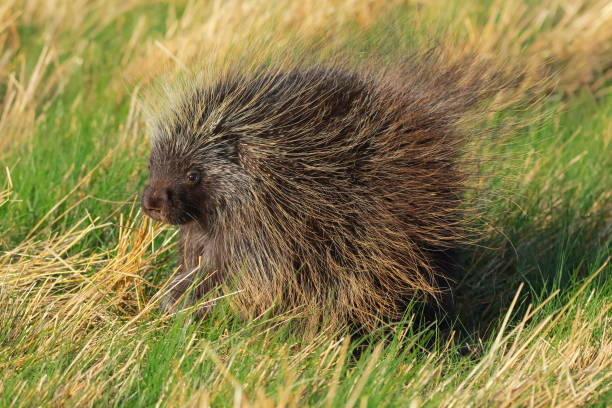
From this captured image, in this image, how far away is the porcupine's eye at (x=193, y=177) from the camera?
2.83 meters

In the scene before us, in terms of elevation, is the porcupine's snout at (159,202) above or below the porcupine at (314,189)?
below

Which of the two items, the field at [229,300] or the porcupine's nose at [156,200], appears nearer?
the field at [229,300]

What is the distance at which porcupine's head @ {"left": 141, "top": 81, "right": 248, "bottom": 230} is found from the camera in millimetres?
2787

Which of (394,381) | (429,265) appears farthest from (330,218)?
(394,381)

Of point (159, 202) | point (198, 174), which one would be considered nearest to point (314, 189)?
point (198, 174)

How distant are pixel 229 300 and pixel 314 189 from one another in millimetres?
499

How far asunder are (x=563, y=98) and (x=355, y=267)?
3.04m

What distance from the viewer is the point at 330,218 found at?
Result: 110 inches

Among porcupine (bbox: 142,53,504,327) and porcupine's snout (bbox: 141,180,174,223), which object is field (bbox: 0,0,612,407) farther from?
porcupine's snout (bbox: 141,180,174,223)

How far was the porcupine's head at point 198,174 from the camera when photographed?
2787 mm

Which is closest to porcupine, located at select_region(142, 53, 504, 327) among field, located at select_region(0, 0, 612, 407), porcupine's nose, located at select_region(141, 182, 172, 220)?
porcupine's nose, located at select_region(141, 182, 172, 220)

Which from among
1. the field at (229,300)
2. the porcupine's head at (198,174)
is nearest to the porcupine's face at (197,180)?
the porcupine's head at (198,174)

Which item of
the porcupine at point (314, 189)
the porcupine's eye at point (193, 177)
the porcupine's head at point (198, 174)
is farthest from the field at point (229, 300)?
the porcupine's eye at point (193, 177)

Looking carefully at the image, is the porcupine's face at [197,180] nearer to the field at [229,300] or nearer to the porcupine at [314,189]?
the porcupine at [314,189]
